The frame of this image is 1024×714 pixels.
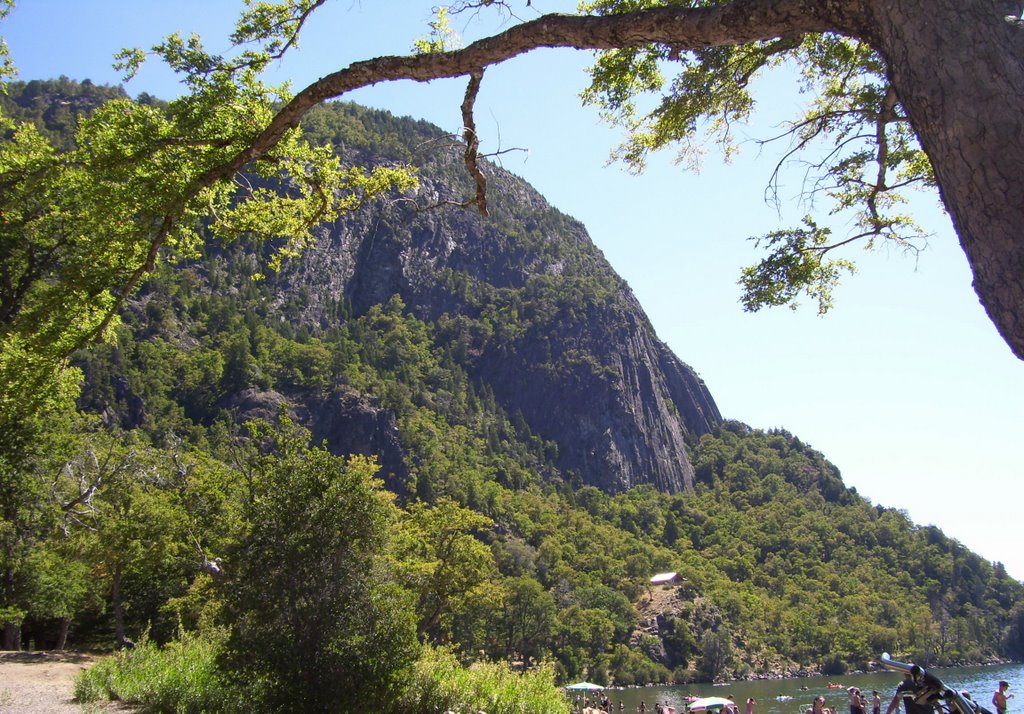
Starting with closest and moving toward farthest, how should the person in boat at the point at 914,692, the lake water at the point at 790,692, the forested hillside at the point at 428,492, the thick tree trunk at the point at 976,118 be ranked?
the thick tree trunk at the point at 976,118 → the person in boat at the point at 914,692 → the forested hillside at the point at 428,492 → the lake water at the point at 790,692

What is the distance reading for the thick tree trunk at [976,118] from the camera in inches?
102

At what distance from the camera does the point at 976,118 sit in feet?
8.85

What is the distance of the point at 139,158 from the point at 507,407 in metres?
164

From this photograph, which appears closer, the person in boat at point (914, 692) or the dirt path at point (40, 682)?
the person in boat at point (914, 692)

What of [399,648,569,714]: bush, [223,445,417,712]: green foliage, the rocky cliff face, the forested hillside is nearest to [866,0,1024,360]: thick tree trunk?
the forested hillside

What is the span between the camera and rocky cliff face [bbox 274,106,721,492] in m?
160

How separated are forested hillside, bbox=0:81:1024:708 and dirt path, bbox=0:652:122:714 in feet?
8.86

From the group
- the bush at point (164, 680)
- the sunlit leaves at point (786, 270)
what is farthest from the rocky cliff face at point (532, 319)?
the sunlit leaves at point (786, 270)

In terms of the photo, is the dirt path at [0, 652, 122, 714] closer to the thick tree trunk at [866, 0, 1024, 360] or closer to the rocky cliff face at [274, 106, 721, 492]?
the thick tree trunk at [866, 0, 1024, 360]

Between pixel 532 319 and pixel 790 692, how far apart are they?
11750 centimetres

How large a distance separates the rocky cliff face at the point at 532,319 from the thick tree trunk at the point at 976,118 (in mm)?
148412

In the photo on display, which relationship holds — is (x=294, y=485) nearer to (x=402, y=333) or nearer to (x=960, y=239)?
(x=960, y=239)

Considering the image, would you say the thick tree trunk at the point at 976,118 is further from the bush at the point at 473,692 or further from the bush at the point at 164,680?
the bush at the point at 164,680

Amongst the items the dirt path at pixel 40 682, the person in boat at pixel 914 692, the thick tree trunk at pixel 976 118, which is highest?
the thick tree trunk at pixel 976 118
